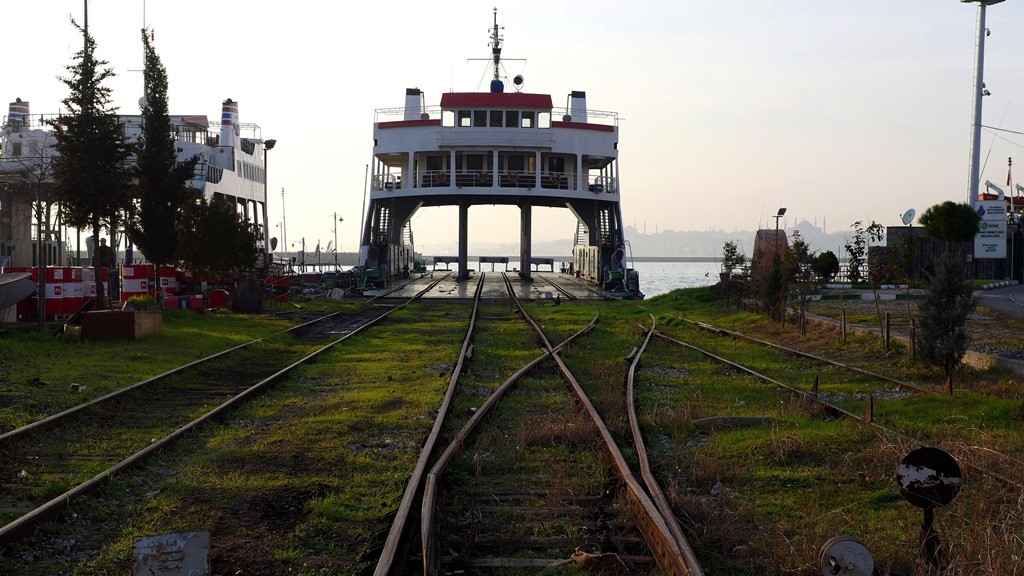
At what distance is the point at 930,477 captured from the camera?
484 cm

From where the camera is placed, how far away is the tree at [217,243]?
27234mm

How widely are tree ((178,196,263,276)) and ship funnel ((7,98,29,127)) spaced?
37.5 m

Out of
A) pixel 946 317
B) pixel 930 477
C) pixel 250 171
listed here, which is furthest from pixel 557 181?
pixel 930 477

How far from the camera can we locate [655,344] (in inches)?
710

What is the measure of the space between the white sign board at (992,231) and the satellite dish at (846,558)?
41.0m

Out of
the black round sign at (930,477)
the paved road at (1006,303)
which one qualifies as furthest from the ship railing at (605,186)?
the black round sign at (930,477)

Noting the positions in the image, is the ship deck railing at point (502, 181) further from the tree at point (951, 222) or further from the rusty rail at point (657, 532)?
the rusty rail at point (657, 532)

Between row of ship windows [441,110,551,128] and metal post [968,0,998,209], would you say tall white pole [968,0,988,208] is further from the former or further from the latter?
row of ship windows [441,110,551,128]

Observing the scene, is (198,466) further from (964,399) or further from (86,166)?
(86,166)

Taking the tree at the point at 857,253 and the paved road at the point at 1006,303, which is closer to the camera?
the paved road at the point at 1006,303

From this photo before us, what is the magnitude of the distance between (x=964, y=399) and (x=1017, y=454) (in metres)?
3.04

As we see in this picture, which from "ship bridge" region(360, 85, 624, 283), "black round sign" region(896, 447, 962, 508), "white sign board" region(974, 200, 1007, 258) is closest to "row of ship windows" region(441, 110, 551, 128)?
"ship bridge" region(360, 85, 624, 283)

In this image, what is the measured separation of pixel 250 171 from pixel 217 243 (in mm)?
41057

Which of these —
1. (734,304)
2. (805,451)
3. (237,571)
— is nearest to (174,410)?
(237,571)
